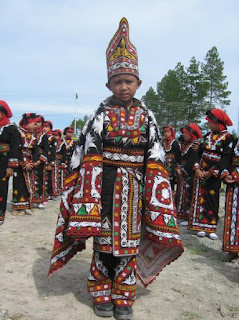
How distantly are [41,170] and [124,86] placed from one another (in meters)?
5.68

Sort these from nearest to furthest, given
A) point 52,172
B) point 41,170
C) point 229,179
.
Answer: point 229,179 → point 41,170 → point 52,172

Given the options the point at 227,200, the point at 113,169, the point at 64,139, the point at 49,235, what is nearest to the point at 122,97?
the point at 113,169

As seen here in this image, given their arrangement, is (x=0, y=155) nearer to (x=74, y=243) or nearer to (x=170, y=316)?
(x=74, y=243)

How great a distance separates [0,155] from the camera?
229 inches

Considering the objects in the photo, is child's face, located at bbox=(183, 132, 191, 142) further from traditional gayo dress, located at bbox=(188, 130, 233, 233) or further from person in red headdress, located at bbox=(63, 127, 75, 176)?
person in red headdress, located at bbox=(63, 127, 75, 176)

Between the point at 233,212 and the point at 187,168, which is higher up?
the point at 187,168

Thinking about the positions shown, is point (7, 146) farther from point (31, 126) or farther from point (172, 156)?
point (172, 156)

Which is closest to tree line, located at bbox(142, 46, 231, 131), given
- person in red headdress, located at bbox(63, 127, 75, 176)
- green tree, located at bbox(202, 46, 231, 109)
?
green tree, located at bbox(202, 46, 231, 109)

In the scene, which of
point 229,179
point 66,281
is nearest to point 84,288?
point 66,281

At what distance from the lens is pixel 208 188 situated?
226 inches

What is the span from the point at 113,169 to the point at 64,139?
7701mm

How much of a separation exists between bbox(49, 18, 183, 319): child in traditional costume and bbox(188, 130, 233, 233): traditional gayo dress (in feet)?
8.64

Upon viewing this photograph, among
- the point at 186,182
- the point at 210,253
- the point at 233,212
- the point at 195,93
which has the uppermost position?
the point at 195,93

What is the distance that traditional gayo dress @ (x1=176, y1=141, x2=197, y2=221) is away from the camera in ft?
22.7
